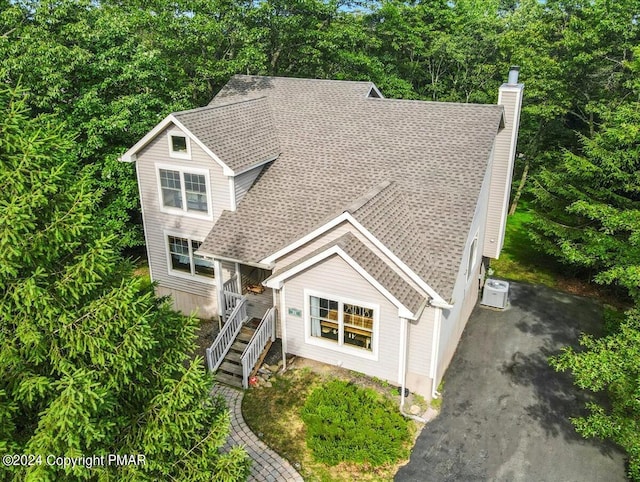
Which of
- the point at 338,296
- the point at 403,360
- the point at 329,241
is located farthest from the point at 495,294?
the point at 329,241

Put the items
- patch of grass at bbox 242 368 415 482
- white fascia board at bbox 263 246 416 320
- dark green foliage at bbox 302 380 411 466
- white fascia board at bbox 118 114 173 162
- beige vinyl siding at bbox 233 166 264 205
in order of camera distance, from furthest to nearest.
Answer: beige vinyl siding at bbox 233 166 264 205 < white fascia board at bbox 118 114 173 162 < white fascia board at bbox 263 246 416 320 < dark green foliage at bbox 302 380 411 466 < patch of grass at bbox 242 368 415 482

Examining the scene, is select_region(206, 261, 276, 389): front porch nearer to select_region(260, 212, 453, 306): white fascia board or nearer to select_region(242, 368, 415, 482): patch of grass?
select_region(242, 368, 415, 482): patch of grass

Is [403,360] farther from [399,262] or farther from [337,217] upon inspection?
[337,217]

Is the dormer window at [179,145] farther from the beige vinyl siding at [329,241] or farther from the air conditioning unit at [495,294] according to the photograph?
the air conditioning unit at [495,294]

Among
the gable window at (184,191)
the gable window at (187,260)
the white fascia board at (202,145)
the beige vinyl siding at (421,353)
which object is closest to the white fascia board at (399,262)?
the beige vinyl siding at (421,353)

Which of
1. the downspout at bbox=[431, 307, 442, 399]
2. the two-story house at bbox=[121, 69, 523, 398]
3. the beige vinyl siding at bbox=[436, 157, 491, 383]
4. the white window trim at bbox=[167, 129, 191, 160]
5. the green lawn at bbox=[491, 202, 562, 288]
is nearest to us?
the downspout at bbox=[431, 307, 442, 399]

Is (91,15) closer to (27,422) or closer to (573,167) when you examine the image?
(27,422)

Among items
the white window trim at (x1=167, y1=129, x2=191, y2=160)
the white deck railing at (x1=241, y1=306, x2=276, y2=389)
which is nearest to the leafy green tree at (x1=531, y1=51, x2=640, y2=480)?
the white deck railing at (x1=241, y1=306, x2=276, y2=389)

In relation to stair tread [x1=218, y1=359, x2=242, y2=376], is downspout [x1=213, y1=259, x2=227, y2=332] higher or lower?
higher
